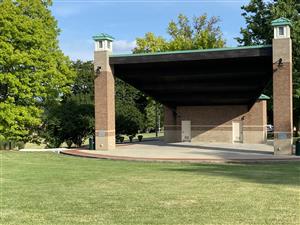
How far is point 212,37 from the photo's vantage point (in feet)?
184

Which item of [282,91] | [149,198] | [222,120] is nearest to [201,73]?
[282,91]

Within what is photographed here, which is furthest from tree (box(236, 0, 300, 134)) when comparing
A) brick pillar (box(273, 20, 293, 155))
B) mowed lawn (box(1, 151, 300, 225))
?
mowed lawn (box(1, 151, 300, 225))

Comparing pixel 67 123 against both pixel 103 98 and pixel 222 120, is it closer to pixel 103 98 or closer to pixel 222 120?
pixel 103 98

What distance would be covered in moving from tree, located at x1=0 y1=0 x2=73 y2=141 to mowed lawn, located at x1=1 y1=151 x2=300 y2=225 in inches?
631

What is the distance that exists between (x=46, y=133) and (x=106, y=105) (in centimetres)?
979

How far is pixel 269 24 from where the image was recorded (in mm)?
42344

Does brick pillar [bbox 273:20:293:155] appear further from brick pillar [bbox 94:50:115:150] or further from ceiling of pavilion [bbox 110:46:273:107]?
brick pillar [bbox 94:50:115:150]

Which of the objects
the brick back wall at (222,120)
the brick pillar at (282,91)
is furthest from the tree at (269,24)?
the brick pillar at (282,91)

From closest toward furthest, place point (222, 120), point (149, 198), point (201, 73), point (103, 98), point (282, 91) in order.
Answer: point (149, 198) < point (282, 91) < point (103, 98) < point (201, 73) < point (222, 120)

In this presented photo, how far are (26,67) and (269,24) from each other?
22.7m

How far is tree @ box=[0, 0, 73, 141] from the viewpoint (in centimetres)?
3161

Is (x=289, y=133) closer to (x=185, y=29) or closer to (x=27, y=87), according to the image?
(x=27, y=87)

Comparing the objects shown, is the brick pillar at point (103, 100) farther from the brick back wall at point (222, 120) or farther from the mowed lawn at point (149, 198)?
the brick back wall at point (222, 120)

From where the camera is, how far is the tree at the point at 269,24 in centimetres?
4022
